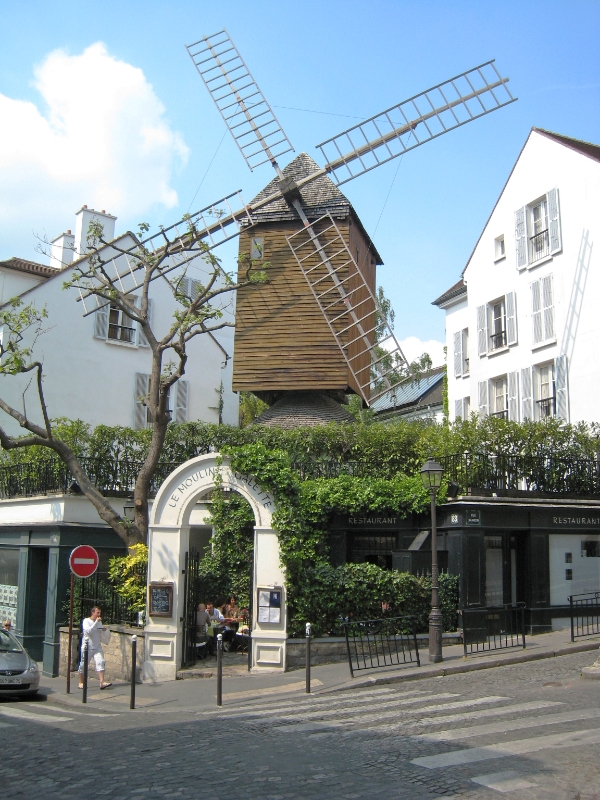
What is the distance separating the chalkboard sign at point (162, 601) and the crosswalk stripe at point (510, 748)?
28.8 ft

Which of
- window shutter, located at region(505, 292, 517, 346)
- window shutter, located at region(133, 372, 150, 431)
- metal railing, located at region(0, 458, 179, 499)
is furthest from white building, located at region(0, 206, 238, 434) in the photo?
window shutter, located at region(505, 292, 517, 346)

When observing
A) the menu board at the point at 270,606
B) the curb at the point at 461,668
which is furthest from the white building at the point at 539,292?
the menu board at the point at 270,606

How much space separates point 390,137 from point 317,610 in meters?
16.0

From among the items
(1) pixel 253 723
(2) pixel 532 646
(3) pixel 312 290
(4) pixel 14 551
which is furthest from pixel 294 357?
(1) pixel 253 723

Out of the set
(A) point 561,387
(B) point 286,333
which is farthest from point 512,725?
(A) point 561,387

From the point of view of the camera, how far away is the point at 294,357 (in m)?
23.9

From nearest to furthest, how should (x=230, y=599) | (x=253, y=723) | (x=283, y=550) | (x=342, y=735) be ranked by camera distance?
(x=342, y=735)
(x=253, y=723)
(x=283, y=550)
(x=230, y=599)

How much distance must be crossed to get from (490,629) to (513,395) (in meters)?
11.7

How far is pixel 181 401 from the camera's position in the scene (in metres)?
31.6

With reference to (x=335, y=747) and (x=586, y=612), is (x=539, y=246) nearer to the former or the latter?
(x=586, y=612)

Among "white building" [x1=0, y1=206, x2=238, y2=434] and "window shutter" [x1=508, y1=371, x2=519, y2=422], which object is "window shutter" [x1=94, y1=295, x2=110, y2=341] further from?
"window shutter" [x1=508, y1=371, x2=519, y2=422]

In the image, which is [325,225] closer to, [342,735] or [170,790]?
[342,735]

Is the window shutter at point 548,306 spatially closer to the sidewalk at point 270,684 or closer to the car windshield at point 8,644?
the sidewalk at point 270,684

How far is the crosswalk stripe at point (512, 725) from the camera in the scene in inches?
361
